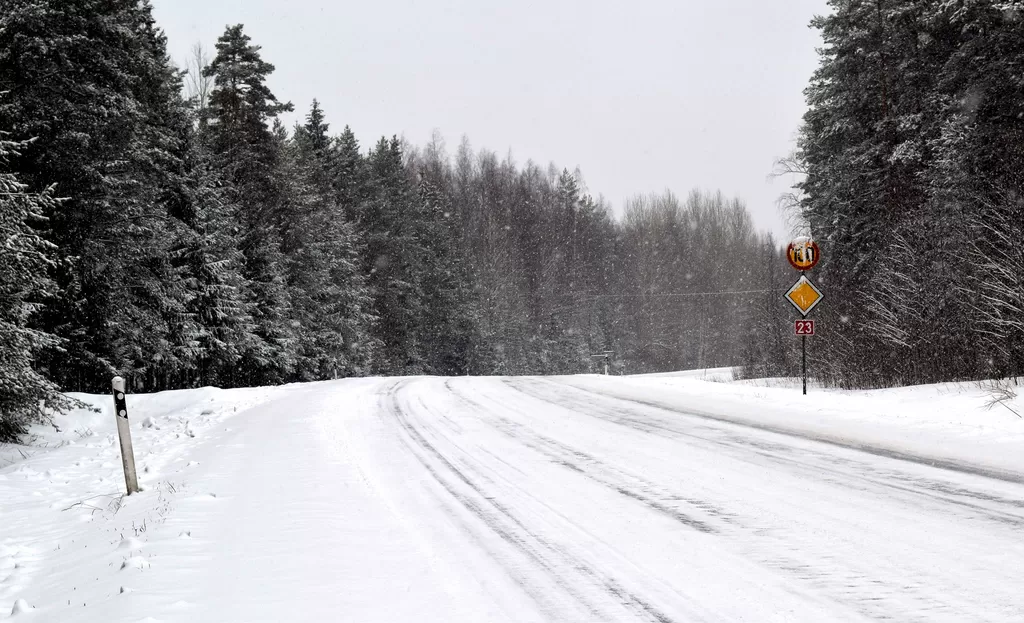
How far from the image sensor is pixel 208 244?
2448 centimetres

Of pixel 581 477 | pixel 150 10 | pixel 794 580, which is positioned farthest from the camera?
pixel 150 10

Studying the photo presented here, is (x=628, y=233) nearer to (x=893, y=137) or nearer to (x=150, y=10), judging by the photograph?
(x=893, y=137)

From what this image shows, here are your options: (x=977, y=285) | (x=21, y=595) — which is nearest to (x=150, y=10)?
(x=21, y=595)

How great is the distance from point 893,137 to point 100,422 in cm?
2452

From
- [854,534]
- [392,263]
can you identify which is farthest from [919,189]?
[392,263]

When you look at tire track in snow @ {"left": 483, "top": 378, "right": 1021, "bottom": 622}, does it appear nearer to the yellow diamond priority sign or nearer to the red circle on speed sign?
the yellow diamond priority sign

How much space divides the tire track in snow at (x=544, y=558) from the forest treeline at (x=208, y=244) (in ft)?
26.9

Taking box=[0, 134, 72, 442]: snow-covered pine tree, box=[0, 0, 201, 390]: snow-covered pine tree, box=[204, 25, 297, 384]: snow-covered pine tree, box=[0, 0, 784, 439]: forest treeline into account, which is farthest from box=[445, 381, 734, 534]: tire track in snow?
box=[204, 25, 297, 384]: snow-covered pine tree

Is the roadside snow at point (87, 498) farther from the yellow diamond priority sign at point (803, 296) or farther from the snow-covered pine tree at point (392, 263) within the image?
the snow-covered pine tree at point (392, 263)

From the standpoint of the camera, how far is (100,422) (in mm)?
14008

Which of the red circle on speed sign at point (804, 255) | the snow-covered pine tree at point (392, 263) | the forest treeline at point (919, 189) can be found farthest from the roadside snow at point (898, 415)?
the snow-covered pine tree at point (392, 263)

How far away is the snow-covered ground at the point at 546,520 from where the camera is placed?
3.85 m

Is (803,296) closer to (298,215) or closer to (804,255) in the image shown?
(804,255)

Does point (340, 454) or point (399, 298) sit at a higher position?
point (399, 298)
